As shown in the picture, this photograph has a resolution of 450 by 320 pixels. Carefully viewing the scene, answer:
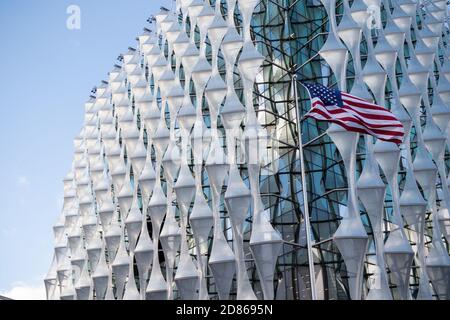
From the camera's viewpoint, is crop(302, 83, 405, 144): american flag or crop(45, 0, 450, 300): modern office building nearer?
crop(302, 83, 405, 144): american flag

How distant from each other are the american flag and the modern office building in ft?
25.1

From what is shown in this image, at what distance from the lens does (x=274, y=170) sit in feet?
97.7

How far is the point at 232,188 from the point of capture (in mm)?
25594

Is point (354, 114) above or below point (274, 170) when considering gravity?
below

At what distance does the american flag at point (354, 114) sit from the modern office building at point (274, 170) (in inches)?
302

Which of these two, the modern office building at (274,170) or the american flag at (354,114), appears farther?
the modern office building at (274,170)

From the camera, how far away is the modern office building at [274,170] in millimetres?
25266

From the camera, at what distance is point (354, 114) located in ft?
55.1

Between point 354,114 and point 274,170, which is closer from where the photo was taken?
point 354,114

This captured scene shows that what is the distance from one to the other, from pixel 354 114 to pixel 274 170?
13195 millimetres

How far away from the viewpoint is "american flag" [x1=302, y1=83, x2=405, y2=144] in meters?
16.5

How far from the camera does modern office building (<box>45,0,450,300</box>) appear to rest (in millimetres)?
25266
